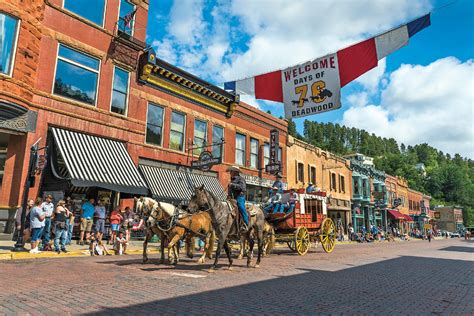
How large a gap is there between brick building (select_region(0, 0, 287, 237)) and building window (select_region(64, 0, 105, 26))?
0.17 ft

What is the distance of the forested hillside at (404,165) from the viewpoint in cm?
9682

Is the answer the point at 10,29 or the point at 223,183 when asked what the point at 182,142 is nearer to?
the point at 223,183

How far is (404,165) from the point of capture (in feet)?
313

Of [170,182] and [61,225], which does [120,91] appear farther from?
[61,225]

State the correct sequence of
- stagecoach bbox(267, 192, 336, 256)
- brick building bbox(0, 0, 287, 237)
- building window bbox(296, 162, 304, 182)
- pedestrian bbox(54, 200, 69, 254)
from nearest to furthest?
pedestrian bbox(54, 200, 69, 254), brick building bbox(0, 0, 287, 237), stagecoach bbox(267, 192, 336, 256), building window bbox(296, 162, 304, 182)

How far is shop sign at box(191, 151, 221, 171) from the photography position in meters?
19.8

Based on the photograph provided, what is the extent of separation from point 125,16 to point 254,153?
13.4 metres

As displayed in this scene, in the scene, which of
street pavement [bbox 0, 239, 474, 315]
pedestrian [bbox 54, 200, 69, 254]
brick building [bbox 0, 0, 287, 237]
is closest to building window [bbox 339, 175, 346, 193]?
brick building [bbox 0, 0, 287, 237]

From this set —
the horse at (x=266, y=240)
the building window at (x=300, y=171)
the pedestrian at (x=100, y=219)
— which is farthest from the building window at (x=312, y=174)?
the pedestrian at (x=100, y=219)

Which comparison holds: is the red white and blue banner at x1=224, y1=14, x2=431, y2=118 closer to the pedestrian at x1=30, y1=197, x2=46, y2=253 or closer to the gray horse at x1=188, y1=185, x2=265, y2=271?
the gray horse at x1=188, y1=185, x2=265, y2=271

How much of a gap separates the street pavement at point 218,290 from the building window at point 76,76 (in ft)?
29.1

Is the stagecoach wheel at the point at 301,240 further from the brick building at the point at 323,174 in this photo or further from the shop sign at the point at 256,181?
the brick building at the point at 323,174

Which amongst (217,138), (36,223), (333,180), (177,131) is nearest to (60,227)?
(36,223)

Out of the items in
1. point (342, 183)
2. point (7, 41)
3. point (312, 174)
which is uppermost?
point (7, 41)
